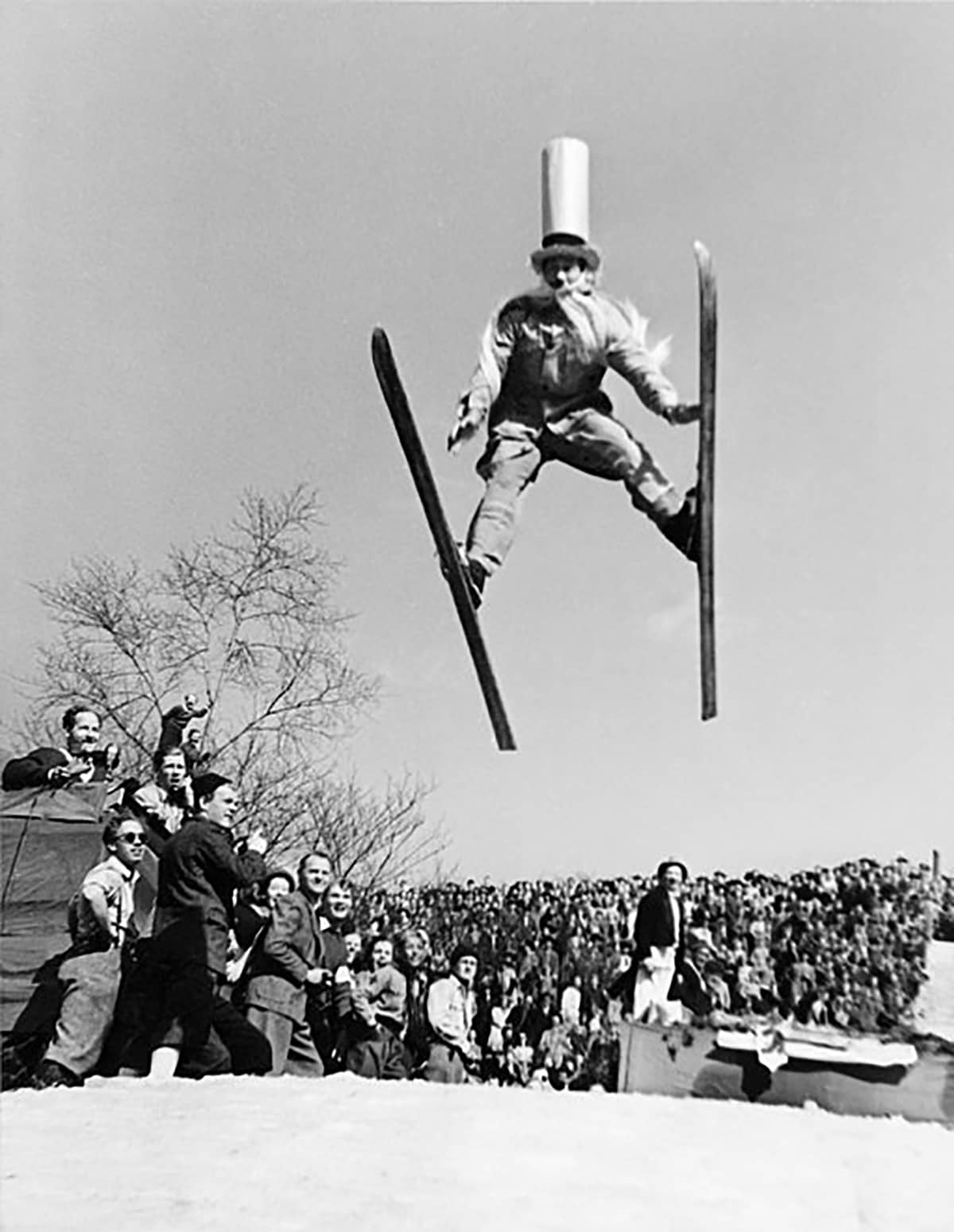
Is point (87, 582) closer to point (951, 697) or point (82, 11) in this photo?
point (82, 11)

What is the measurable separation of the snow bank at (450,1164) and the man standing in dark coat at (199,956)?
17cm

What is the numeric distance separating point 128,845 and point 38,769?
32cm

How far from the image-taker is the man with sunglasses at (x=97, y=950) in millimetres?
4504

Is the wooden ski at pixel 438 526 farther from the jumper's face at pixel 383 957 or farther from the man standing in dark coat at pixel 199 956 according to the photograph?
the man standing in dark coat at pixel 199 956

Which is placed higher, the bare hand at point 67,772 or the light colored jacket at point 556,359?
the light colored jacket at point 556,359

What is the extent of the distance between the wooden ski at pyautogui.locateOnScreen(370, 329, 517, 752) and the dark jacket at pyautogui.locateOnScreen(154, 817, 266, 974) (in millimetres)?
744

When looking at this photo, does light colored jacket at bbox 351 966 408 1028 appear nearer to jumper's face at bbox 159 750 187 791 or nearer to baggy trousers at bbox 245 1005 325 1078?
baggy trousers at bbox 245 1005 325 1078

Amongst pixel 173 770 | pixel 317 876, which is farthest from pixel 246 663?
pixel 317 876

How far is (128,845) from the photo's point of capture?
461cm

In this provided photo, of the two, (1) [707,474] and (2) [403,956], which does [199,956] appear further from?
(1) [707,474]

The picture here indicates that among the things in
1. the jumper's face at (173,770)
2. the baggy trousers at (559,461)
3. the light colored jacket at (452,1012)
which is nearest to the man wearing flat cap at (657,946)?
the light colored jacket at (452,1012)

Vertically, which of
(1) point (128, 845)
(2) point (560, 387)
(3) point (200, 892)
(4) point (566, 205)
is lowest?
(3) point (200, 892)

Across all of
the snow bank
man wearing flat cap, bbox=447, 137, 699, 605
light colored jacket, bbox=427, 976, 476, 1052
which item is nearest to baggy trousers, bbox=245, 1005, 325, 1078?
the snow bank

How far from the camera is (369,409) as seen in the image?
15.0 ft
